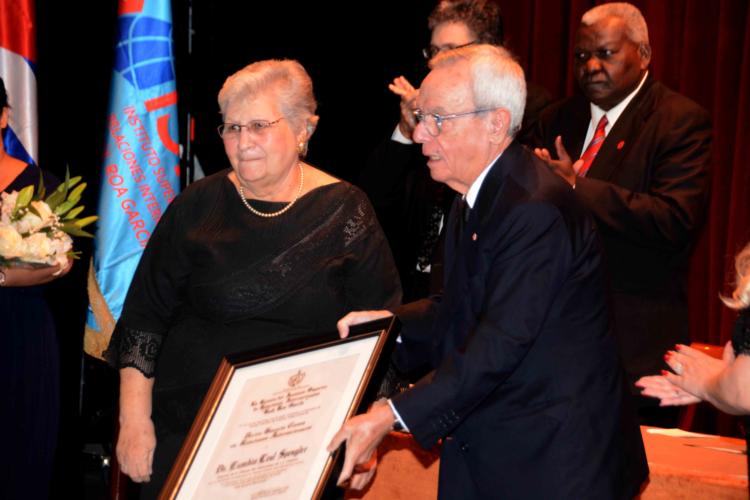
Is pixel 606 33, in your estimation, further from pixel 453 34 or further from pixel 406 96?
pixel 406 96

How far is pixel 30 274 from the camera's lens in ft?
13.3

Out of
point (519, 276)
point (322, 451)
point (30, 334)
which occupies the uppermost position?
point (519, 276)

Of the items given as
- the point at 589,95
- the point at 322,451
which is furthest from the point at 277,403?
the point at 589,95

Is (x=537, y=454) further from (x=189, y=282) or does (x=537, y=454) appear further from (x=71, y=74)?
(x=71, y=74)

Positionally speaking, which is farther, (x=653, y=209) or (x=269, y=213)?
(x=653, y=209)

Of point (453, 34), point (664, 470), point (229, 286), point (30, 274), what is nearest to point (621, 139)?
point (453, 34)

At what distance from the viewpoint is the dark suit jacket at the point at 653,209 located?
12.2ft

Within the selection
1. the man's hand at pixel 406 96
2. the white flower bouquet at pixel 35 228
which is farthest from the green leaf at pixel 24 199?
the man's hand at pixel 406 96

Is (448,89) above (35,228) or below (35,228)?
above

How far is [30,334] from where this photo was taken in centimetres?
423

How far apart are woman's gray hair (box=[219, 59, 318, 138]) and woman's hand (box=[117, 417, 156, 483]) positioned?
0.89 m

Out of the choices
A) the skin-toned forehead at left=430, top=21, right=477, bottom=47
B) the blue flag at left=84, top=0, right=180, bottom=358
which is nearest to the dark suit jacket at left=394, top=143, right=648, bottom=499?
the skin-toned forehead at left=430, top=21, right=477, bottom=47

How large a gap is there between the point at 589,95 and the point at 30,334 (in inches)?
92.8

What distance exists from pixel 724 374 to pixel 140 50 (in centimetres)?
384
